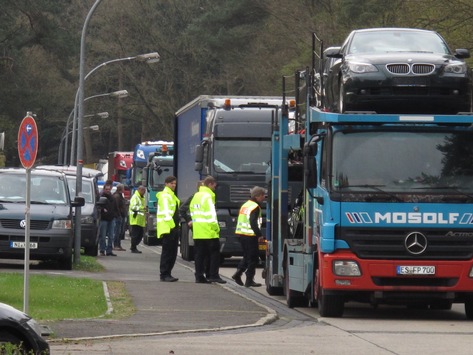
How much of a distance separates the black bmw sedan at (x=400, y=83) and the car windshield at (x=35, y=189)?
11687mm

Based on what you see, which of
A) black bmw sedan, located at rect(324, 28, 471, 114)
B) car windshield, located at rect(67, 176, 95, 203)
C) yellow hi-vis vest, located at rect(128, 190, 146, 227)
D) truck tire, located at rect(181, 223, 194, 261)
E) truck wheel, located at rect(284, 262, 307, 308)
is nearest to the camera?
black bmw sedan, located at rect(324, 28, 471, 114)

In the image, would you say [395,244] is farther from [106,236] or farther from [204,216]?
[106,236]

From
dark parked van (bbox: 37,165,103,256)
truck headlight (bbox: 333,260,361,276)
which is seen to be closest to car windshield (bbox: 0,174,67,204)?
dark parked van (bbox: 37,165,103,256)

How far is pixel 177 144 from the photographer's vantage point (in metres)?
36.7

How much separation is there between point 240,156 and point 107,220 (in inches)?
248

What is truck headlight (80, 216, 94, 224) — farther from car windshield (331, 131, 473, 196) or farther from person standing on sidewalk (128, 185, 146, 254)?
car windshield (331, 131, 473, 196)

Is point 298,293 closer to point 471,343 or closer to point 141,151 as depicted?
point 471,343

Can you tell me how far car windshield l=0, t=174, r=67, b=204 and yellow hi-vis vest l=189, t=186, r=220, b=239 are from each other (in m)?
4.72

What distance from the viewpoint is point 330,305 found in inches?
672

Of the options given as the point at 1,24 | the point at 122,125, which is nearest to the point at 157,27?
the point at 122,125

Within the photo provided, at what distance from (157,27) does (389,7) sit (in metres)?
28.1

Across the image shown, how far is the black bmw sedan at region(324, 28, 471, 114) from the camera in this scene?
16.6m

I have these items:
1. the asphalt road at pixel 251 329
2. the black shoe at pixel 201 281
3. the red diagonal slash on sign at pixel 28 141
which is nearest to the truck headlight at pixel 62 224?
the black shoe at pixel 201 281

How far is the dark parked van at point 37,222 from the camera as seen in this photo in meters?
26.5
